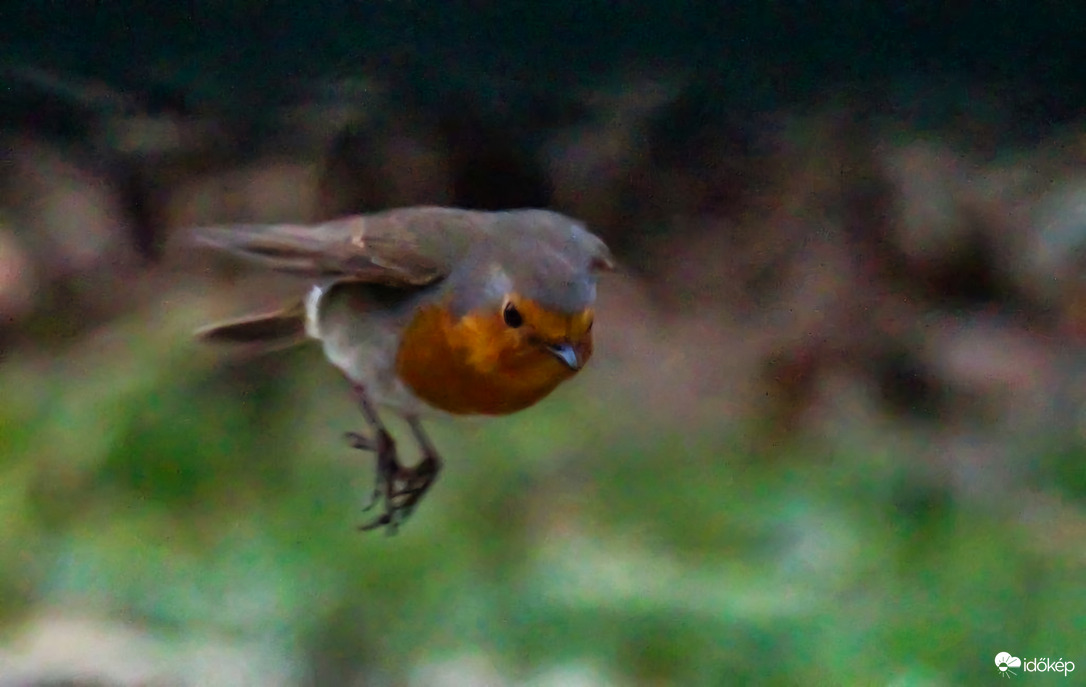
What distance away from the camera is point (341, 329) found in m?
1.39

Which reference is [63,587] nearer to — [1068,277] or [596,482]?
[596,482]

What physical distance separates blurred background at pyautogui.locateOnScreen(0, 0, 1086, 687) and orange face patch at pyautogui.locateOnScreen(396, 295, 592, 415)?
0.78 feet

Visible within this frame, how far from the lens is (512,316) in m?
1.15

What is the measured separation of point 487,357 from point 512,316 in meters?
0.08

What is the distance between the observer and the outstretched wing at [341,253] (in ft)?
4.14

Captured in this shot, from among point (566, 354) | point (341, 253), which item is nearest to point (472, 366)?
point (566, 354)

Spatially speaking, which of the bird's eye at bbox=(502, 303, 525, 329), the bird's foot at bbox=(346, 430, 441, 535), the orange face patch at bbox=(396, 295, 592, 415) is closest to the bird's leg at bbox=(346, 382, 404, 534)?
the bird's foot at bbox=(346, 430, 441, 535)

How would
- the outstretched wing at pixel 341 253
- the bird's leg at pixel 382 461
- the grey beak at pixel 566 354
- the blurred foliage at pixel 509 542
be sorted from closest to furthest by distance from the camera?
1. the grey beak at pixel 566 354
2. the outstretched wing at pixel 341 253
3. the blurred foliage at pixel 509 542
4. the bird's leg at pixel 382 461

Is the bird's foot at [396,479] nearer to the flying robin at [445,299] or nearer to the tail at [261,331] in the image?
the flying robin at [445,299]

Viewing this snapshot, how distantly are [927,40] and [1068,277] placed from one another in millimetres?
541

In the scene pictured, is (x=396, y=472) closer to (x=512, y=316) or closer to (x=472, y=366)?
(x=472, y=366)

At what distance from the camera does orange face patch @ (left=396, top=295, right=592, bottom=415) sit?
113 cm

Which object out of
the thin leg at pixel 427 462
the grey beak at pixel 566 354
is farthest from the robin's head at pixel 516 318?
the thin leg at pixel 427 462

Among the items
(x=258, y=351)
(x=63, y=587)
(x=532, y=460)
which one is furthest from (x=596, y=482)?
(x=63, y=587)
